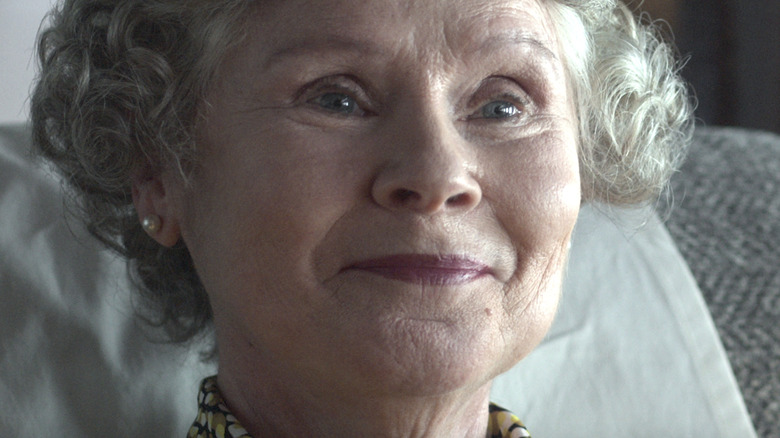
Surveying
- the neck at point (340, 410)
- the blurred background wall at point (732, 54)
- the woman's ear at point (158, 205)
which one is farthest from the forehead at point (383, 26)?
the blurred background wall at point (732, 54)

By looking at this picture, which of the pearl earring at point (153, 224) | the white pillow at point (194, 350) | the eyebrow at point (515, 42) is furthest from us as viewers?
Answer: the white pillow at point (194, 350)

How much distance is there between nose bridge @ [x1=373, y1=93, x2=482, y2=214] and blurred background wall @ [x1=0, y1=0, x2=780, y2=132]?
1.90 metres

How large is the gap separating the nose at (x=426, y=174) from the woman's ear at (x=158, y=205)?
311mm

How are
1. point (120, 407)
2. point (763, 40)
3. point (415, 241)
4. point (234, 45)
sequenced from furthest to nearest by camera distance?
point (763, 40) → point (120, 407) → point (234, 45) → point (415, 241)

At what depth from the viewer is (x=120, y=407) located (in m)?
1.40

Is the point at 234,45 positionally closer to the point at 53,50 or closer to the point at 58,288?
the point at 53,50

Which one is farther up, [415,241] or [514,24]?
[514,24]

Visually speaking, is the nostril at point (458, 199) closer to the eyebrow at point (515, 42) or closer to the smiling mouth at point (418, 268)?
the smiling mouth at point (418, 268)

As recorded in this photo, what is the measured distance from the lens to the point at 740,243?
1.78 metres

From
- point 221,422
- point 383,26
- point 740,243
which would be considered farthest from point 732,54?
point 221,422

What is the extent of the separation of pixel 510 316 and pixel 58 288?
76 cm

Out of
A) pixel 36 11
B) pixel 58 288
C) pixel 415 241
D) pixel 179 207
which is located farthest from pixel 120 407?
pixel 36 11

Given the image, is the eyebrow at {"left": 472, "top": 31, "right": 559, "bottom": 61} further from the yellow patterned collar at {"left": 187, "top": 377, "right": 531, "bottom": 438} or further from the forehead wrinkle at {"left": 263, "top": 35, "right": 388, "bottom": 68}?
the yellow patterned collar at {"left": 187, "top": 377, "right": 531, "bottom": 438}

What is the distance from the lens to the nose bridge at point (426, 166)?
0.96 m
